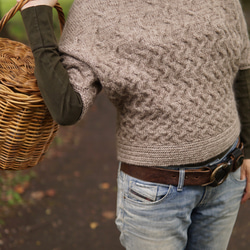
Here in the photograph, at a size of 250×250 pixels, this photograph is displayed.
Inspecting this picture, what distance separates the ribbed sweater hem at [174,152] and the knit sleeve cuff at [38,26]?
0.55 metres

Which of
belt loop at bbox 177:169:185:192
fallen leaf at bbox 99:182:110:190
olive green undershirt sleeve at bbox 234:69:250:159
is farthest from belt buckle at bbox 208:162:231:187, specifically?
fallen leaf at bbox 99:182:110:190

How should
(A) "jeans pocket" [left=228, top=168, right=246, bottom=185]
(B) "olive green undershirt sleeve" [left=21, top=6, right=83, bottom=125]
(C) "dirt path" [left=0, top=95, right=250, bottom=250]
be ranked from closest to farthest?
(B) "olive green undershirt sleeve" [left=21, top=6, right=83, bottom=125], (A) "jeans pocket" [left=228, top=168, right=246, bottom=185], (C) "dirt path" [left=0, top=95, right=250, bottom=250]

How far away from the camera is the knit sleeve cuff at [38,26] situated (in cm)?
138

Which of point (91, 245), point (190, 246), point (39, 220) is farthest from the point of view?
point (39, 220)

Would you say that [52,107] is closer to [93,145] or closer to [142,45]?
[142,45]

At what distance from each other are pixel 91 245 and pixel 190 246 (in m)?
1.45

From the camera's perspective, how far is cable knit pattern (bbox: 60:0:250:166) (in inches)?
56.8

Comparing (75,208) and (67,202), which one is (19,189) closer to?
(67,202)

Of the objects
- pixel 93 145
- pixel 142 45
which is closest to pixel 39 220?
pixel 93 145

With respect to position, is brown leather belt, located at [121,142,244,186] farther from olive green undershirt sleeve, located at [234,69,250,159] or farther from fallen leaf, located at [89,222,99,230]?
fallen leaf, located at [89,222,99,230]

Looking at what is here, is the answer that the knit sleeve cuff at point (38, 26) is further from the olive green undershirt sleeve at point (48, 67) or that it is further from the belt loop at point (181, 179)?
the belt loop at point (181, 179)

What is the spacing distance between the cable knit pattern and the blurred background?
1.83 m

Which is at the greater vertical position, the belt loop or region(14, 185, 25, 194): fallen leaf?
the belt loop

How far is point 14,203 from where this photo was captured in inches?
140
